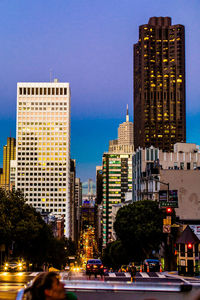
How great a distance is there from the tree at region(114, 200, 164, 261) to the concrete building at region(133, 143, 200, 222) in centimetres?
515

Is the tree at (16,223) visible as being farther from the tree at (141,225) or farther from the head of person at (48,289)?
the head of person at (48,289)

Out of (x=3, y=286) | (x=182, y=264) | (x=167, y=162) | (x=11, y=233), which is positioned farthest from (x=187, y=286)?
(x=167, y=162)

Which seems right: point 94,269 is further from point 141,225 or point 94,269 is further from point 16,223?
point 141,225

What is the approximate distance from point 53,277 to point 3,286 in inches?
804

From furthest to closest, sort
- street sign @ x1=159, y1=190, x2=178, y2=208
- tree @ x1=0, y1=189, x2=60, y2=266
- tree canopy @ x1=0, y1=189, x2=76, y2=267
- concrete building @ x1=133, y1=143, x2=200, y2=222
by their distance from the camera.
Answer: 1. concrete building @ x1=133, y1=143, x2=200, y2=222
2. tree canopy @ x1=0, y1=189, x2=76, y2=267
3. tree @ x1=0, y1=189, x2=60, y2=266
4. street sign @ x1=159, y1=190, x2=178, y2=208

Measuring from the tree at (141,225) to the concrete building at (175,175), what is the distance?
16.9 ft

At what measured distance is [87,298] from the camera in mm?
23672

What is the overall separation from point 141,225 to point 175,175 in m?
21.7

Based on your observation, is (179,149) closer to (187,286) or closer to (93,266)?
(93,266)

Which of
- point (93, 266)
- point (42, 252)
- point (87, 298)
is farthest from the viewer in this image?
point (42, 252)

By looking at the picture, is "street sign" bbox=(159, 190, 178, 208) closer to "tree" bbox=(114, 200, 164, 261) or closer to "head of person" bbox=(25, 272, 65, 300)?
"tree" bbox=(114, 200, 164, 261)

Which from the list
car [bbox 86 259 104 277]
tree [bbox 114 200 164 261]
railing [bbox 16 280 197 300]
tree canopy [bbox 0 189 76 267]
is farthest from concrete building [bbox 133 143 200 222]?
railing [bbox 16 280 197 300]

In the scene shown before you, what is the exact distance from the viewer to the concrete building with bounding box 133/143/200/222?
87.7 meters

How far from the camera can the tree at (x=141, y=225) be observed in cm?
7275
